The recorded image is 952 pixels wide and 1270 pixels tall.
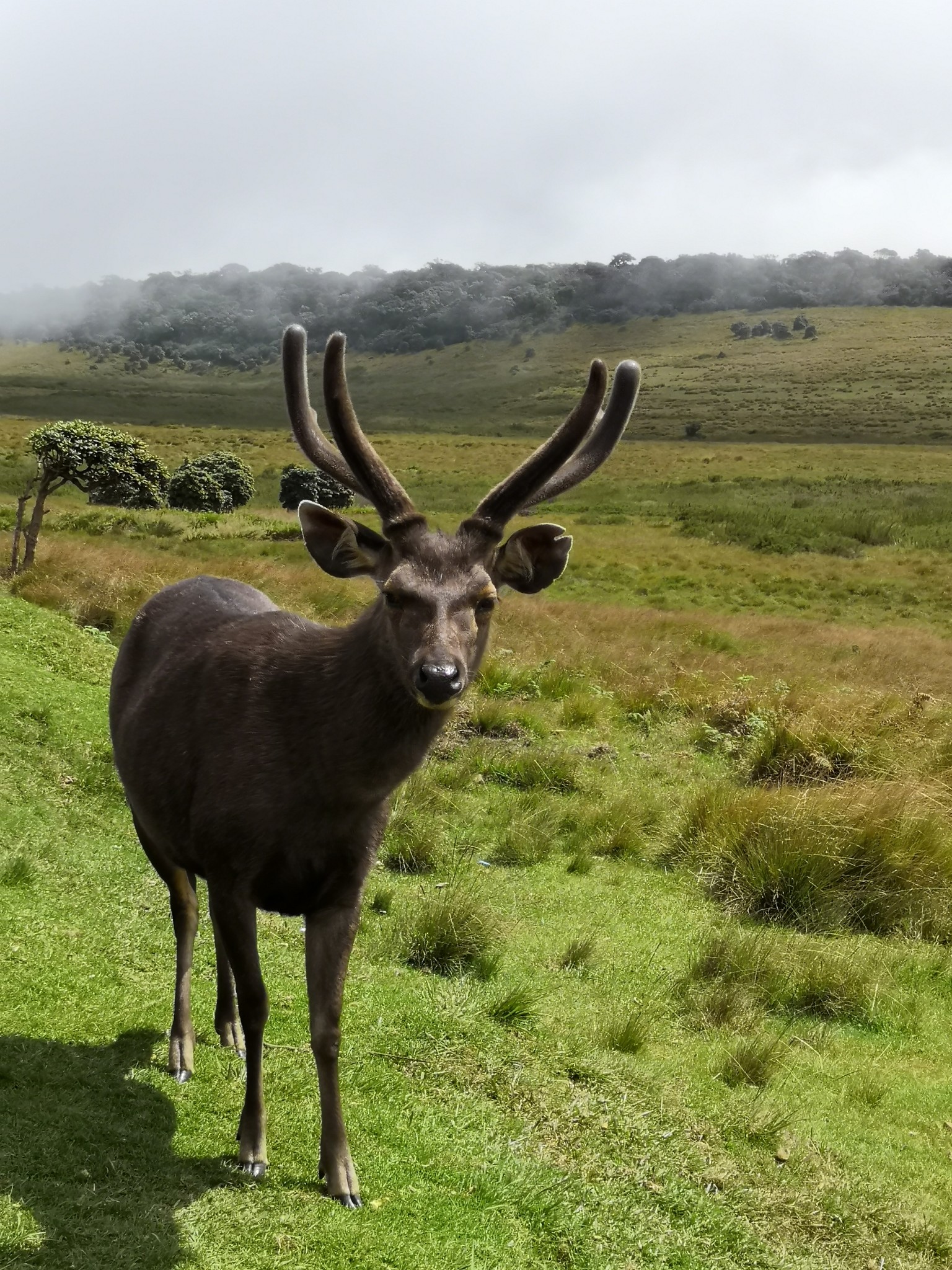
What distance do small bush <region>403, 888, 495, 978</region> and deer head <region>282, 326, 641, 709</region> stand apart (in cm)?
291

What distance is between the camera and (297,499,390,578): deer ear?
3.98 metres

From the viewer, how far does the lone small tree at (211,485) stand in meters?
46.3

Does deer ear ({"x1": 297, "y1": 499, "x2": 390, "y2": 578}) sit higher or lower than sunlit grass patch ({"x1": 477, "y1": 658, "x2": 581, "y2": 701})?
higher

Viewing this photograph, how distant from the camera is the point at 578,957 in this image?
655cm

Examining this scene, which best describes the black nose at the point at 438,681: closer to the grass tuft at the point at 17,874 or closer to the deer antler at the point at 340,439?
the deer antler at the point at 340,439

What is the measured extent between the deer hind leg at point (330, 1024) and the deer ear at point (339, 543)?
4.54ft

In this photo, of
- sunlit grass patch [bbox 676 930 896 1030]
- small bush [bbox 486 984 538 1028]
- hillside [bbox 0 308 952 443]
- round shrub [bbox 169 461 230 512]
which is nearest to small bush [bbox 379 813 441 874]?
sunlit grass patch [bbox 676 930 896 1030]

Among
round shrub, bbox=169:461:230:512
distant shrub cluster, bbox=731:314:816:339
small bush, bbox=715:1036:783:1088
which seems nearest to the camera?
small bush, bbox=715:1036:783:1088

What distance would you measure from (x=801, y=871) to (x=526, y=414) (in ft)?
439

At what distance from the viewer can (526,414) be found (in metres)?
138

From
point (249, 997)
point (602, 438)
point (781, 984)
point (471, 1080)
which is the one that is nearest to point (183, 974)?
point (249, 997)

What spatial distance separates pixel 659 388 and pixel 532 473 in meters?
141

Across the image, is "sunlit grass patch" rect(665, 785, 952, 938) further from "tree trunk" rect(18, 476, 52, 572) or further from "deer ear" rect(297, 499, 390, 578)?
"tree trunk" rect(18, 476, 52, 572)

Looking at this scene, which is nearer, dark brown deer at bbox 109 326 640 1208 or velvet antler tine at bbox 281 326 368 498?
dark brown deer at bbox 109 326 640 1208
